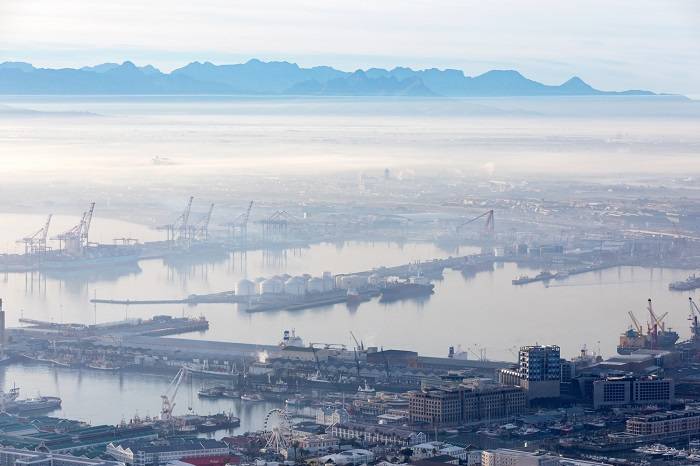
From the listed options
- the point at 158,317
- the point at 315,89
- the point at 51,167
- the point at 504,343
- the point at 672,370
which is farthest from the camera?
the point at 315,89

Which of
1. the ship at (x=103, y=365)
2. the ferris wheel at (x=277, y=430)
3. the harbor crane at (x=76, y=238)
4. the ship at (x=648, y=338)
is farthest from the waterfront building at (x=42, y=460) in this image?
the harbor crane at (x=76, y=238)

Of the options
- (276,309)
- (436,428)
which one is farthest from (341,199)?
(436,428)

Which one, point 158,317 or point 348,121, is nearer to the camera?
point 158,317

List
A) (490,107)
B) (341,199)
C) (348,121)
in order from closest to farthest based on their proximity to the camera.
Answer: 1. (341,199)
2. (348,121)
3. (490,107)

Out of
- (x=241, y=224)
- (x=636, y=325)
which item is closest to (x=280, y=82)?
(x=241, y=224)

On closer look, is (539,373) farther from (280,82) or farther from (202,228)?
(280,82)

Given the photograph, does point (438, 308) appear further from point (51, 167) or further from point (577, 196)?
point (51, 167)

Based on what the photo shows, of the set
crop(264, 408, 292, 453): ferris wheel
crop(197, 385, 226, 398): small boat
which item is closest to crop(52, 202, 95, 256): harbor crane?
crop(197, 385, 226, 398): small boat
